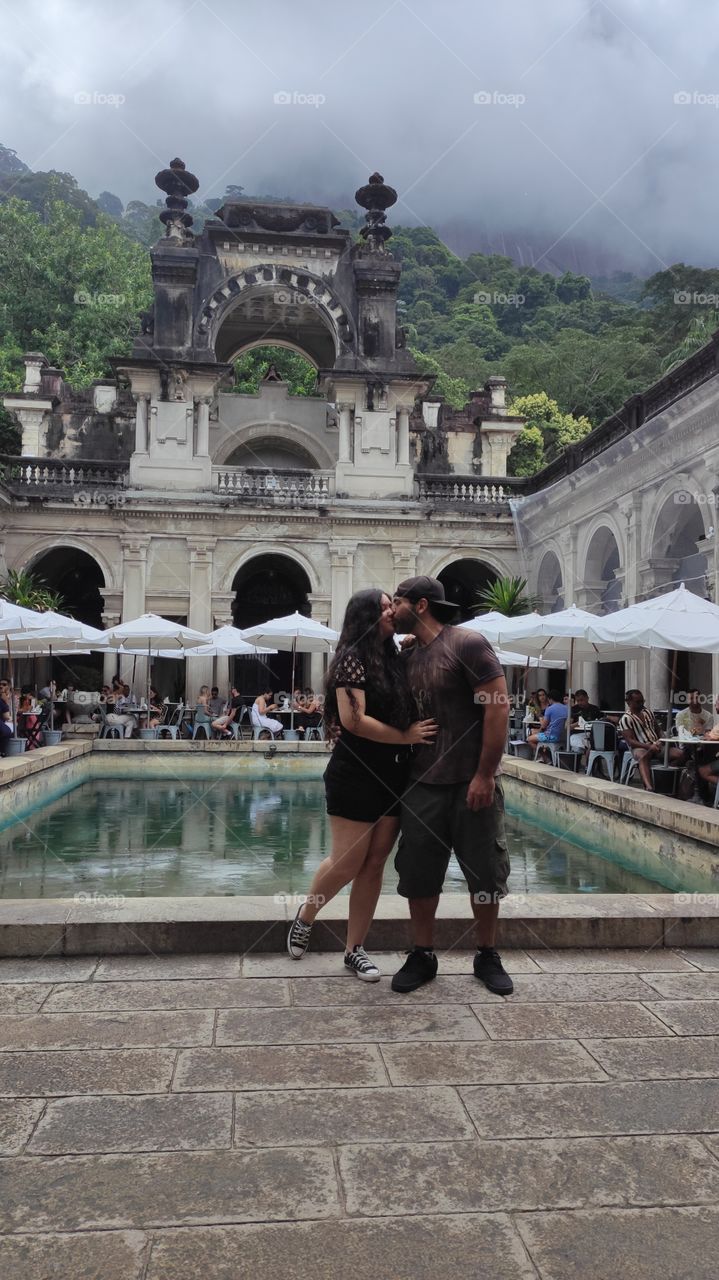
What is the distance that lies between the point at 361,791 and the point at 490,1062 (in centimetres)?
119

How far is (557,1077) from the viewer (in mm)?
2811

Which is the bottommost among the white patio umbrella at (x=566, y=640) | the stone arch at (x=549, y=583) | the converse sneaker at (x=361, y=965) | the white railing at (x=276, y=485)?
the converse sneaker at (x=361, y=965)

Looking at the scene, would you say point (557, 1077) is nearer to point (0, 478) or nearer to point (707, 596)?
point (707, 596)

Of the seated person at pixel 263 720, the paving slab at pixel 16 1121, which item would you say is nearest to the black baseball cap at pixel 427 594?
the paving slab at pixel 16 1121

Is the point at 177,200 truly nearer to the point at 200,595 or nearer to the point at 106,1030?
the point at 200,595

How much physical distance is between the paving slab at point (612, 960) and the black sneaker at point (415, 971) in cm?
54

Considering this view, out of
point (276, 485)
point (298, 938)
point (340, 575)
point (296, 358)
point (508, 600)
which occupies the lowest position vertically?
point (298, 938)

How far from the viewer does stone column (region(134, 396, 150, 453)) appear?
24.2 m

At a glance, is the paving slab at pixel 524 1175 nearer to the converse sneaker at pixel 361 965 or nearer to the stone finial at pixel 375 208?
the converse sneaker at pixel 361 965

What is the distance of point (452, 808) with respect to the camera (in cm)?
371

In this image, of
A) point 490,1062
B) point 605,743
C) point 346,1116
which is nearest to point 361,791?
point 490,1062

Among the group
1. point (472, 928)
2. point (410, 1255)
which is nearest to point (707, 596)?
point (472, 928)

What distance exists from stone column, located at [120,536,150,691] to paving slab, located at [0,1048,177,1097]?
21.1 meters

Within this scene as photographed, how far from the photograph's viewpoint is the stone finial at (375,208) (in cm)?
2606
